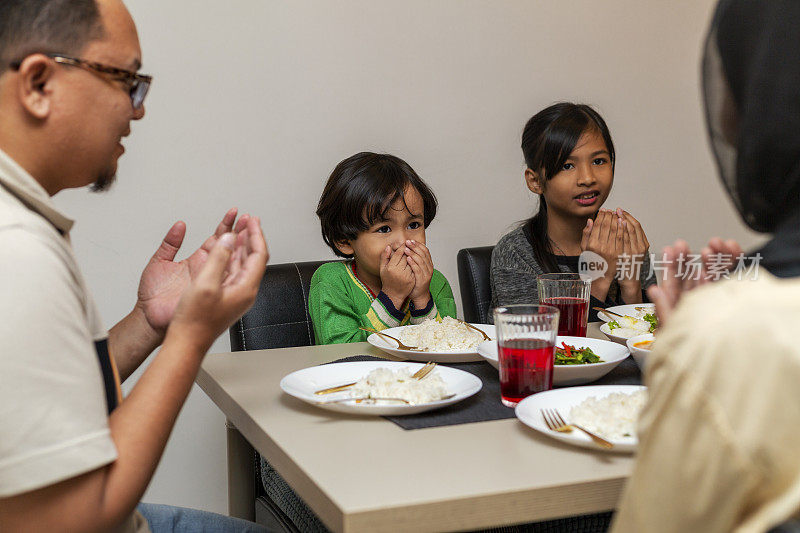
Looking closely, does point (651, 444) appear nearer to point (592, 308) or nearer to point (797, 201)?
point (797, 201)

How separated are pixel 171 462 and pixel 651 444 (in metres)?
2.45

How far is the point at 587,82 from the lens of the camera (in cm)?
320

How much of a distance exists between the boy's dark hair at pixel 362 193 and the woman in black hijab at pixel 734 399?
152cm

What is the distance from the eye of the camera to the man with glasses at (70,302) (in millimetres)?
788

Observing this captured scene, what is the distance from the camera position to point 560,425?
103 cm

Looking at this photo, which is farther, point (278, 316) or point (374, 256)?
point (374, 256)

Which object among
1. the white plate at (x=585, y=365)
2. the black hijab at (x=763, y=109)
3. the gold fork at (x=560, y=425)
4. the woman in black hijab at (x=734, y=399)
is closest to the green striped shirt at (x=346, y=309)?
the white plate at (x=585, y=365)

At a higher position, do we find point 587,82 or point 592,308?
point 587,82

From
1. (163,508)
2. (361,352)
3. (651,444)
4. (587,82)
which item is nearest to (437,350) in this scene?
(361,352)

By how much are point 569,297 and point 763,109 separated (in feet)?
3.28

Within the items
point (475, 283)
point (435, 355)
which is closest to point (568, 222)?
point (475, 283)

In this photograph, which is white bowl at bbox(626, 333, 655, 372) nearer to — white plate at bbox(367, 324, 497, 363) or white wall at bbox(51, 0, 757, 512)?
white plate at bbox(367, 324, 497, 363)

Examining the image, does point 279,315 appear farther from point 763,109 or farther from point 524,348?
point 763,109

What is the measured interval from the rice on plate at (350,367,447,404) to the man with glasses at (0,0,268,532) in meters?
0.26
